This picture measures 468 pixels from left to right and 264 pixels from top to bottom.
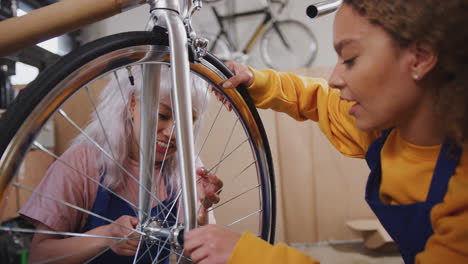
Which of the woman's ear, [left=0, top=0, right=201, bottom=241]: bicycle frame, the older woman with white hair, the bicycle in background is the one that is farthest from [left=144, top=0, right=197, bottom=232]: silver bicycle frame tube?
the bicycle in background

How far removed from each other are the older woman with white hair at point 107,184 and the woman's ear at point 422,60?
0.41 metres

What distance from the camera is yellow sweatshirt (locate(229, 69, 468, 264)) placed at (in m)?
0.43

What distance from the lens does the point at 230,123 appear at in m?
1.66

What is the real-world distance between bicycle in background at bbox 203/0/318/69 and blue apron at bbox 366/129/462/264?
238 cm

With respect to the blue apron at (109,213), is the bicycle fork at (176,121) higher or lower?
higher

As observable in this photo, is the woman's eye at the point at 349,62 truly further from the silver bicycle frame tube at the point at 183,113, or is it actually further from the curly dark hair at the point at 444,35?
the silver bicycle frame tube at the point at 183,113

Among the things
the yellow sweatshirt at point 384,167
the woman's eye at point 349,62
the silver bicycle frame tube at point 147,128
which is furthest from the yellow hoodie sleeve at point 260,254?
the woman's eye at point 349,62

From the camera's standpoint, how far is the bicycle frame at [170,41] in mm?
377

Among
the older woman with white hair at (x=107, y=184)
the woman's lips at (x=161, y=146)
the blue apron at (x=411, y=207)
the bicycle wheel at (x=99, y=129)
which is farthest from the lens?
the woman's lips at (x=161, y=146)

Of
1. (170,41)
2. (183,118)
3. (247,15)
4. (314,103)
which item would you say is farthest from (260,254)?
(247,15)

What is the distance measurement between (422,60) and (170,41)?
34cm

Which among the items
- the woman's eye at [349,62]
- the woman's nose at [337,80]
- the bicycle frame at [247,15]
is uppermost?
the bicycle frame at [247,15]

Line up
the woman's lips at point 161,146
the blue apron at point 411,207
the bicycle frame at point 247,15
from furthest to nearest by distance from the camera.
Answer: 1. the bicycle frame at point 247,15
2. the woman's lips at point 161,146
3. the blue apron at point 411,207

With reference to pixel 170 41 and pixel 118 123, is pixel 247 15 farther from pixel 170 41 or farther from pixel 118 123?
pixel 170 41
